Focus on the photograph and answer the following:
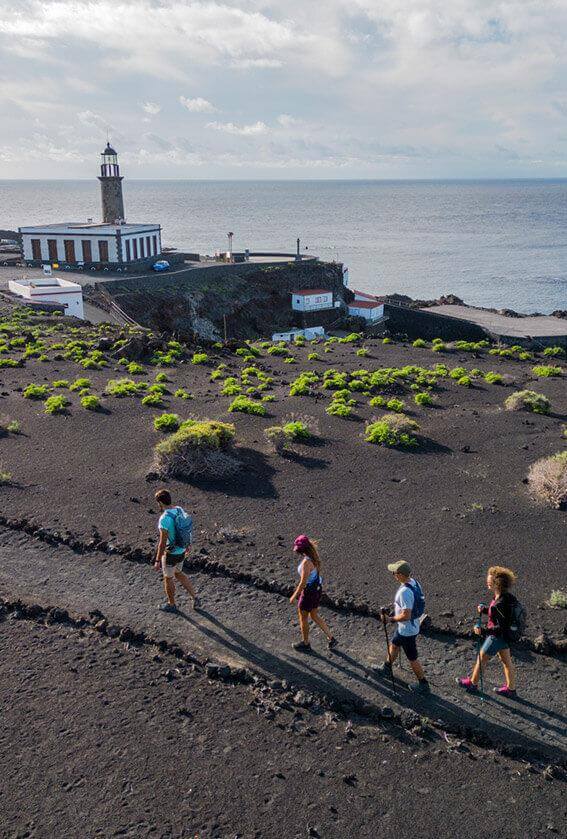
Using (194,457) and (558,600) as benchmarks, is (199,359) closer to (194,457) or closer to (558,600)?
(194,457)

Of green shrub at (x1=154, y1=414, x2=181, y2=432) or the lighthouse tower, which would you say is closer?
green shrub at (x1=154, y1=414, x2=181, y2=432)

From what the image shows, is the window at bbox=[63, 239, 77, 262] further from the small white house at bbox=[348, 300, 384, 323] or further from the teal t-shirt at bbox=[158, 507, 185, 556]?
the teal t-shirt at bbox=[158, 507, 185, 556]

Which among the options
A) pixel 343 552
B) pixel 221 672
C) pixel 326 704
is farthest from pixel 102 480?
pixel 326 704

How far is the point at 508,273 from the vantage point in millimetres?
93062

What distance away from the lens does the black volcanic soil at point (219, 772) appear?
6.32 meters

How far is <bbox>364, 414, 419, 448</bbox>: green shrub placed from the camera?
17562 mm

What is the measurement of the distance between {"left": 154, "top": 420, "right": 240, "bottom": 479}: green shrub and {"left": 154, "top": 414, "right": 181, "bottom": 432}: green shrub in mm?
2421

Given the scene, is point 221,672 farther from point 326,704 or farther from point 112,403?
point 112,403

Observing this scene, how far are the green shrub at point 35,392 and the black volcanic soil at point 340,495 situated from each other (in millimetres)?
471

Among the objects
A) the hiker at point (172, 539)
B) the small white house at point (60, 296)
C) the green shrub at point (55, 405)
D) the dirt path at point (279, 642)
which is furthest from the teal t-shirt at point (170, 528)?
the small white house at point (60, 296)

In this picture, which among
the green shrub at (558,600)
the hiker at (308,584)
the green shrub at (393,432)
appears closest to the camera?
the hiker at (308,584)

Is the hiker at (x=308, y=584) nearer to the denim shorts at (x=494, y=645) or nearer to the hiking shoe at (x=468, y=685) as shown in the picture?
the hiking shoe at (x=468, y=685)

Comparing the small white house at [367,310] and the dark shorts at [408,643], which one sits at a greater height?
the dark shorts at [408,643]

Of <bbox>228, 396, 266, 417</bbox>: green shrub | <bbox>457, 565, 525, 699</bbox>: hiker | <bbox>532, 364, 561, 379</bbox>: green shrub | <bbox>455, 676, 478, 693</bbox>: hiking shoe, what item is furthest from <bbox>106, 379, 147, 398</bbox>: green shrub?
<bbox>532, 364, 561, 379</bbox>: green shrub
